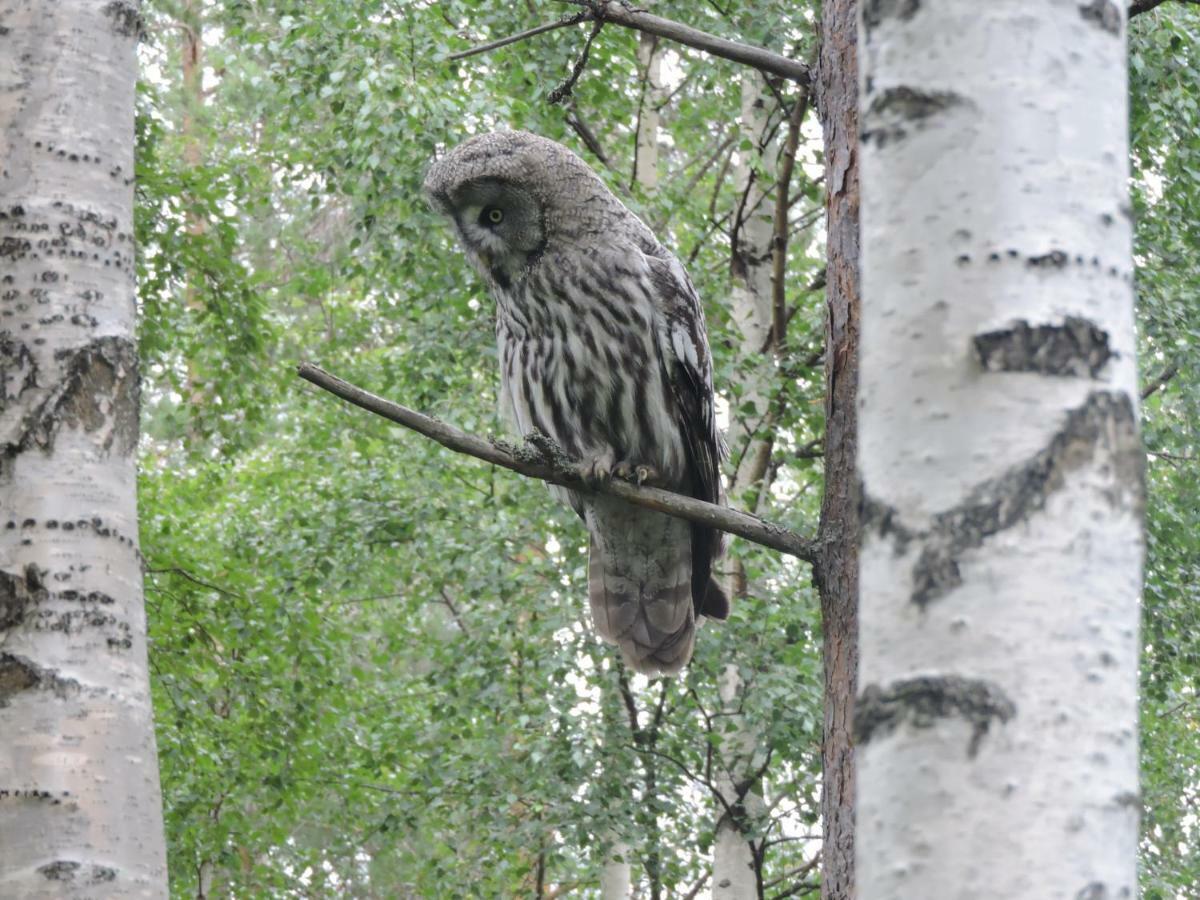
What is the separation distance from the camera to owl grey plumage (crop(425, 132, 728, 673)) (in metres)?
3.62

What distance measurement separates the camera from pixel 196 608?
5.88 metres

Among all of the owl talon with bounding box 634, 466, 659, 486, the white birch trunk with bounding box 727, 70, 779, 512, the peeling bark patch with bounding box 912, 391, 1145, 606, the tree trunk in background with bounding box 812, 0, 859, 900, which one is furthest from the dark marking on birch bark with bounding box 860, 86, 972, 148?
the white birch trunk with bounding box 727, 70, 779, 512

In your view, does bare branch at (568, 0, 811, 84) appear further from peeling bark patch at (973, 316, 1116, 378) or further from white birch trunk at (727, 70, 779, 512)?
white birch trunk at (727, 70, 779, 512)

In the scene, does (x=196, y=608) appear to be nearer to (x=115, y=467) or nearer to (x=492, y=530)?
(x=492, y=530)

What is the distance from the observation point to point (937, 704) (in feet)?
3.34

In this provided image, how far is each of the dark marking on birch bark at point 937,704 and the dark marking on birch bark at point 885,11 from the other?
48 centimetres

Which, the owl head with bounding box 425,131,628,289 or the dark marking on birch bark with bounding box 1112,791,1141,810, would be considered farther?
the owl head with bounding box 425,131,628,289

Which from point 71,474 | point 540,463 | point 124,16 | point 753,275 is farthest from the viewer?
point 753,275

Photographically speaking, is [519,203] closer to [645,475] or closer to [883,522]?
[645,475]

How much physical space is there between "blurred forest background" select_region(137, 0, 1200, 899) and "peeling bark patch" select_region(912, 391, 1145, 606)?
4.76m

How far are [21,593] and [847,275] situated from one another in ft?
4.65

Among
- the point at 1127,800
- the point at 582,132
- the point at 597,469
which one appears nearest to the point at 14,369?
the point at 597,469

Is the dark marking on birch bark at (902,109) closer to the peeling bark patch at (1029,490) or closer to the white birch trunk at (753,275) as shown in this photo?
the peeling bark patch at (1029,490)

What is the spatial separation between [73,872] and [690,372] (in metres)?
1.89
